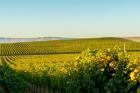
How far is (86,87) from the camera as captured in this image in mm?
14695

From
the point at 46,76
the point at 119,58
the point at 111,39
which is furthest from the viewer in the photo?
the point at 111,39

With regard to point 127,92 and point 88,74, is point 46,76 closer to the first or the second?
→ point 88,74

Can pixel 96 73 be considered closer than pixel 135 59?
No

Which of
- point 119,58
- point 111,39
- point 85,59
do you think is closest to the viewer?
point 119,58

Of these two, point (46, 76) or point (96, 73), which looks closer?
point (96, 73)

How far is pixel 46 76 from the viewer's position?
2078cm

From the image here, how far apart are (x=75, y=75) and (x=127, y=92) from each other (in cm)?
319

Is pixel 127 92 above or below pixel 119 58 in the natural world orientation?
below

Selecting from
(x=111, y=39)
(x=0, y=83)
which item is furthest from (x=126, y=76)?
(x=111, y=39)

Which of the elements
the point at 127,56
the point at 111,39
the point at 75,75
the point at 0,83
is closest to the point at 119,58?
the point at 127,56

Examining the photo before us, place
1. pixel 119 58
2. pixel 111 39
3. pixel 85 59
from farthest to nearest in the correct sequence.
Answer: pixel 111 39, pixel 85 59, pixel 119 58

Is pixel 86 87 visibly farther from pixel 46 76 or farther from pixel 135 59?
pixel 46 76

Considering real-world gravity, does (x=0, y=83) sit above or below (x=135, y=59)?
below

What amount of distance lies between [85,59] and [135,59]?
2.58m
